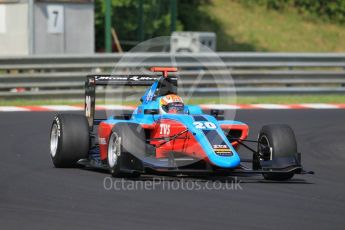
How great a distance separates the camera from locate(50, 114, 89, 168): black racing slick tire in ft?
37.8

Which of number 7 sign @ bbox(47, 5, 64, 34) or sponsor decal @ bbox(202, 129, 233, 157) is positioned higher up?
number 7 sign @ bbox(47, 5, 64, 34)

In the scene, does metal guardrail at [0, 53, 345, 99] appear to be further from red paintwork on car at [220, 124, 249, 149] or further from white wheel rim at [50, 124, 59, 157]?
red paintwork on car at [220, 124, 249, 149]

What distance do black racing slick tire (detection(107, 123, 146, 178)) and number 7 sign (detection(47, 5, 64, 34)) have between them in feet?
47.0

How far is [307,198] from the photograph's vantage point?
9.48 m

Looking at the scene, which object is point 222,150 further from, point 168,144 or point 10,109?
point 10,109

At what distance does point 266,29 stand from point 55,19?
17124mm

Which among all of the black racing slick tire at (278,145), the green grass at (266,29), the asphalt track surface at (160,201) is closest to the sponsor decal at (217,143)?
the asphalt track surface at (160,201)

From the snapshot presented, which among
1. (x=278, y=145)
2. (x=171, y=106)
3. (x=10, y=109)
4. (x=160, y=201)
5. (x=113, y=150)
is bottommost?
(x=10, y=109)

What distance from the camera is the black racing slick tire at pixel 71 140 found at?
1152 cm

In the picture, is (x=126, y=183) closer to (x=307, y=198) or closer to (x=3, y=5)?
(x=307, y=198)

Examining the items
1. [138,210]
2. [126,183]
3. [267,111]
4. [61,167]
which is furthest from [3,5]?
[138,210]

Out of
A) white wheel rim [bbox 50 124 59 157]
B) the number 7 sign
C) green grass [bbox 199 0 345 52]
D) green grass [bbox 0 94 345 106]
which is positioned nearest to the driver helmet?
white wheel rim [bbox 50 124 59 157]

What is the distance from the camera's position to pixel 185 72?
21.4 m

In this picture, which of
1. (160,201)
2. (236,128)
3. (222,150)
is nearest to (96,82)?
(236,128)
